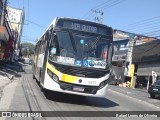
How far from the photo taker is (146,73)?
4978cm

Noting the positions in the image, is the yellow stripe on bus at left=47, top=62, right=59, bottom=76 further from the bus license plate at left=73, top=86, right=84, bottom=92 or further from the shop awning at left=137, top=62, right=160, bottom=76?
the shop awning at left=137, top=62, right=160, bottom=76

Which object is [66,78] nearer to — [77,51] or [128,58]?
[77,51]

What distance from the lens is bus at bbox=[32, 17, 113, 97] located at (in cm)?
1401

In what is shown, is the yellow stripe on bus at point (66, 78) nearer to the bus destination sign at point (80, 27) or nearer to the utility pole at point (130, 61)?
the bus destination sign at point (80, 27)

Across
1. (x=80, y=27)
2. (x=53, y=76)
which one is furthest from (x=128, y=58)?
(x=53, y=76)

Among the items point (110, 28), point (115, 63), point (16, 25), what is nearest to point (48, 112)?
point (110, 28)

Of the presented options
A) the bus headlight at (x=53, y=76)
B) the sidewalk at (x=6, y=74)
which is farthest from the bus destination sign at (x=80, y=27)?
the sidewalk at (x=6, y=74)

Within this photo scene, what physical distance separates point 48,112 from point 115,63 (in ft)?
180

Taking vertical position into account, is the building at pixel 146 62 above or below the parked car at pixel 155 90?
above

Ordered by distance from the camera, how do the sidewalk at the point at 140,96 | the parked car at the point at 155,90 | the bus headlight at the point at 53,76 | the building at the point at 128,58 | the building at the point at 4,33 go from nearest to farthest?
1. the bus headlight at the point at 53,76
2. the sidewalk at the point at 140,96
3. the parked car at the point at 155,90
4. the building at the point at 4,33
5. the building at the point at 128,58

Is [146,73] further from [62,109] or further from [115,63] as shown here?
[62,109]

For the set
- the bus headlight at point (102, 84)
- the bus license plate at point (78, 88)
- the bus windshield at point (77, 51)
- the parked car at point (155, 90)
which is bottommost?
the parked car at point (155, 90)

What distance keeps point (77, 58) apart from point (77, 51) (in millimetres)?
280

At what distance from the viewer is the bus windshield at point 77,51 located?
14.1 metres
